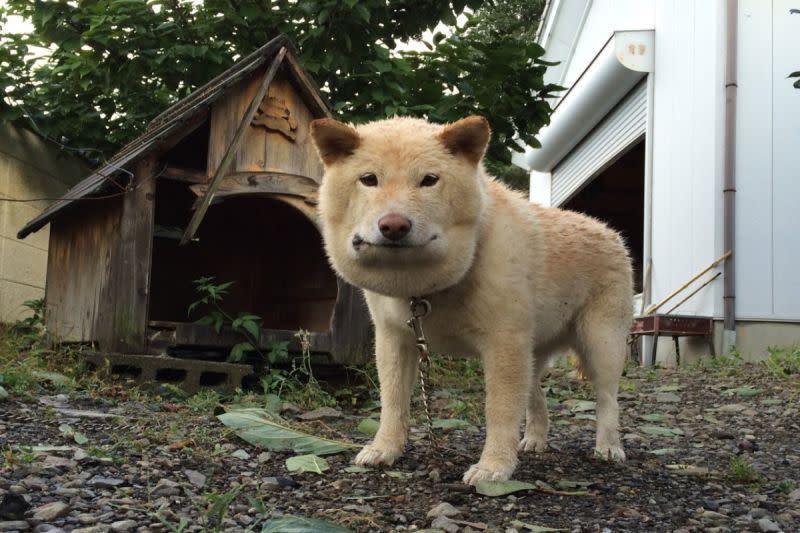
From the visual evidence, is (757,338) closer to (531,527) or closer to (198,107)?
(198,107)

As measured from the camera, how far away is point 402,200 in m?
2.93

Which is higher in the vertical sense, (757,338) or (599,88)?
(599,88)

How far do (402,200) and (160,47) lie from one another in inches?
198

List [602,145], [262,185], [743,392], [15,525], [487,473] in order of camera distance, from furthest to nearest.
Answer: [602,145] < [743,392] < [262,185] < [487,473] < [15,525]

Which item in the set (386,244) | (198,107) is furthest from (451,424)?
(198,107)

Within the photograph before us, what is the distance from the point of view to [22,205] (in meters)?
8.54

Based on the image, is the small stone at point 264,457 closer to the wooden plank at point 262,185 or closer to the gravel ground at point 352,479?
the gravel ground at point 352,479

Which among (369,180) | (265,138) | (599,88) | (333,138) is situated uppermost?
(599,88)

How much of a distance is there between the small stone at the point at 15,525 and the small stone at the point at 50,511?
0.18 feet

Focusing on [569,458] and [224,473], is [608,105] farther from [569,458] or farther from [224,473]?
[224,473]

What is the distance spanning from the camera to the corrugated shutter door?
1138 centimetres

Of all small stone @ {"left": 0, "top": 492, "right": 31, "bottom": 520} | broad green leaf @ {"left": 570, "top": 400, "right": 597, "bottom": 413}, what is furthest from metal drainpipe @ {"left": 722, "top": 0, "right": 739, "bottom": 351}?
small stone @ {"left": 0, "top": 492, "right": 31, "bottom": 520}

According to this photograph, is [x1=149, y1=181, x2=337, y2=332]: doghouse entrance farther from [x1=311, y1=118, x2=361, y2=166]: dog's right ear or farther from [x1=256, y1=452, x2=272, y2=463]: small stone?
[x1=311, y1=118, x2=361, y2=166]: dog's right ear

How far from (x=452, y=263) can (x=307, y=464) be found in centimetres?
118
